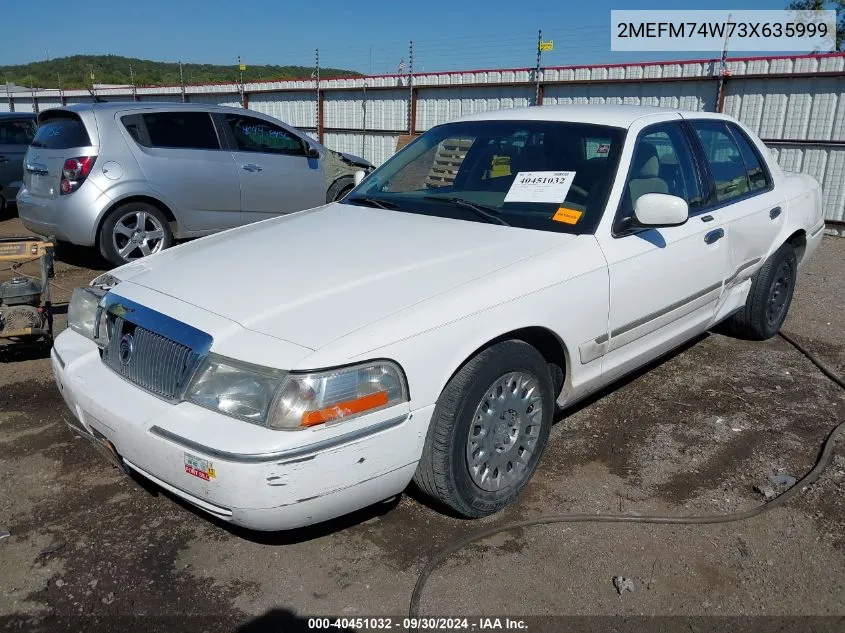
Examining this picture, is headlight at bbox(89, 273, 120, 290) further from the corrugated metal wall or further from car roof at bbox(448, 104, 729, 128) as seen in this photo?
the corrugated metal wall

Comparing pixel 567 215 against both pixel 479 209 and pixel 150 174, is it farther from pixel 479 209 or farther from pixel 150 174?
pixel 150 174

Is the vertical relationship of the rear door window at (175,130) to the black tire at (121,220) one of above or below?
above

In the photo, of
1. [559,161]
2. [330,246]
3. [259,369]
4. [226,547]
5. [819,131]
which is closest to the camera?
[259,369]

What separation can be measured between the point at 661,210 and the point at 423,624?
212cm

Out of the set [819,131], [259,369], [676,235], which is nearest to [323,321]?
[259,369]

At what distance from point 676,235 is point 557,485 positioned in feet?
4.84

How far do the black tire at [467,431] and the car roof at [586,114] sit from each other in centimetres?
151

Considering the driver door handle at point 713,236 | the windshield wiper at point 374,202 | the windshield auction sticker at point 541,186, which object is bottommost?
the driver door handle at point 713,236

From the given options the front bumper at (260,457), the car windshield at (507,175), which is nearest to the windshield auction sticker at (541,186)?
the car windshield at (507,175)

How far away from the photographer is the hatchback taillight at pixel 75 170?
7035 millimetres

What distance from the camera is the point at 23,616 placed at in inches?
99.7

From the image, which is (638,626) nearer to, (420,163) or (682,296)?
(682,296)

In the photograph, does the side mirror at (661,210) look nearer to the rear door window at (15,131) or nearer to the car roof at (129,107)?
the car roof at (129,107)

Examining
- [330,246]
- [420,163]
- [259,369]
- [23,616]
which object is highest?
[420,163]
